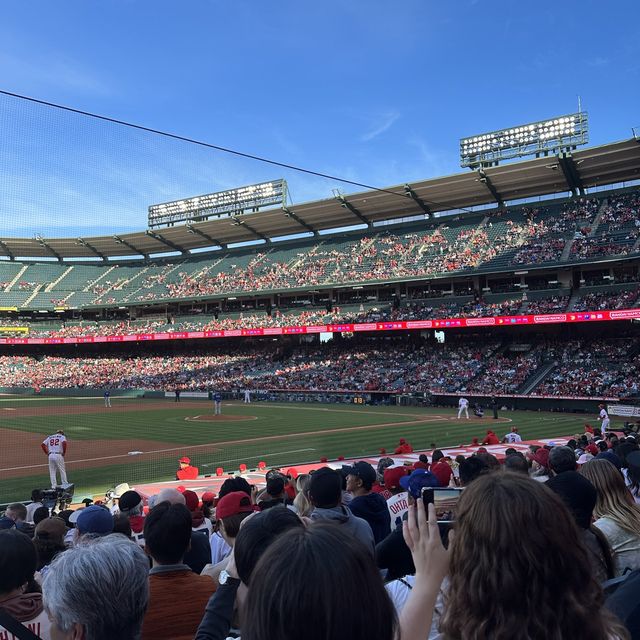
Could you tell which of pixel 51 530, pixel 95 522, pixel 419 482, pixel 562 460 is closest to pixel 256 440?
pixel 562 460

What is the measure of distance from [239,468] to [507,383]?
29.0m

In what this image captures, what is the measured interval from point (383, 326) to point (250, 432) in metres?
26.7

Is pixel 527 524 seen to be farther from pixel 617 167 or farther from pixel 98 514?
Result: pixel 617 167

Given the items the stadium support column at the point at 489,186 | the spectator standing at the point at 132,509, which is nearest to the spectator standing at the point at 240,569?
the spectator standing at the point at 132,509

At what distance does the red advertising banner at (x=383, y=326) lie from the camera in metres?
41.7

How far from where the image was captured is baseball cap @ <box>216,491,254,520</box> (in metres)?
4.57

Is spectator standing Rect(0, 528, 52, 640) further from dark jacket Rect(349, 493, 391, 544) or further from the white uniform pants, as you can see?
the white uniform pants

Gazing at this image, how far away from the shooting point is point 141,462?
20703 mm

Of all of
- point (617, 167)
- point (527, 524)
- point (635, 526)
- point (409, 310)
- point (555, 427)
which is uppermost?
point (617, 167)

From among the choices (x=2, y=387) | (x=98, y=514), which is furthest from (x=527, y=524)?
(x=2, y=387)

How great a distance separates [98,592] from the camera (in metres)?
2.46

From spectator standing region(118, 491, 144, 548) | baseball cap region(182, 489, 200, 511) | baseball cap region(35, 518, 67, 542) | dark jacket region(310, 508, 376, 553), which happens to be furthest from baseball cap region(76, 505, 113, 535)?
baseball cap region(182, 489, 200, 511)

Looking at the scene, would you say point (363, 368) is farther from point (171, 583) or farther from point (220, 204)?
point (171, 583)

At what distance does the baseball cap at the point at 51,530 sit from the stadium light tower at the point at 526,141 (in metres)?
53.4
